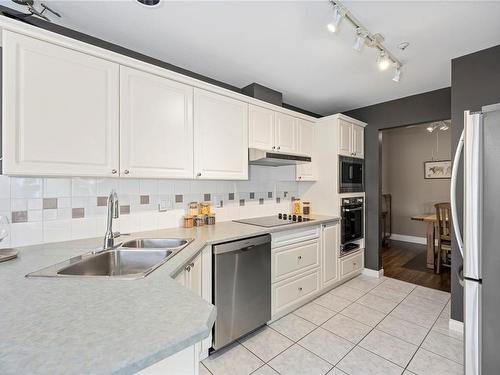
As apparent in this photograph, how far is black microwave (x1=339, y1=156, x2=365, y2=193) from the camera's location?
3.16 metres

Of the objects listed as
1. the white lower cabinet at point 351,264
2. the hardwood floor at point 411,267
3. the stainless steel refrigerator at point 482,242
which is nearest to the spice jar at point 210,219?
the white lower cabinet at point 351,264

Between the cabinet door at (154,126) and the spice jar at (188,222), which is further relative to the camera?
the spice jar at (188,222)

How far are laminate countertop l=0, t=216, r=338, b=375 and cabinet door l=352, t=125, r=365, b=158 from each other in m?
3.04

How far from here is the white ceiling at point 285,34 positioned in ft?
5.17

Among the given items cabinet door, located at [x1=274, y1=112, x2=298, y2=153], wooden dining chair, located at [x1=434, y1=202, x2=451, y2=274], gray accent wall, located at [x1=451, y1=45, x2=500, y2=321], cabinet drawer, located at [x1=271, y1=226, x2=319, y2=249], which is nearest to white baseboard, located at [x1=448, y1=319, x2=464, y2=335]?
gray accent wall, located at [x1=451, y1=45, x2=500, y2=321]

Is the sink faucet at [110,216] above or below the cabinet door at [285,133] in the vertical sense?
below

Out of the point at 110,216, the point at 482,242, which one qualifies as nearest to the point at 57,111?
the point at 110,216

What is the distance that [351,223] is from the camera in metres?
3.26

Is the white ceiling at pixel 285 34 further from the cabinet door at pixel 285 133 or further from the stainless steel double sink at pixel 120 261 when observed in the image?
the stainless steel double sink at pixel 120 261

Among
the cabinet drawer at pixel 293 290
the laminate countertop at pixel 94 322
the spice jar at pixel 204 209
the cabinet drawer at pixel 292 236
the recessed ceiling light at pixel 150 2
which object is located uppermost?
the recessed ceiling light at pixel 150 2

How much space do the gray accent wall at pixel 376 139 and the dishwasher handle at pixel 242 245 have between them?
6.77ft

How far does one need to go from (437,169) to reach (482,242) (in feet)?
15.2

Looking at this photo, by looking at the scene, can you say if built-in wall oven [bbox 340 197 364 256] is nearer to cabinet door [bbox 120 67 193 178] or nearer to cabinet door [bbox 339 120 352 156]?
cabinet door [bbox 339 120 352 156]

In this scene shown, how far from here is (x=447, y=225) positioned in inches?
142
